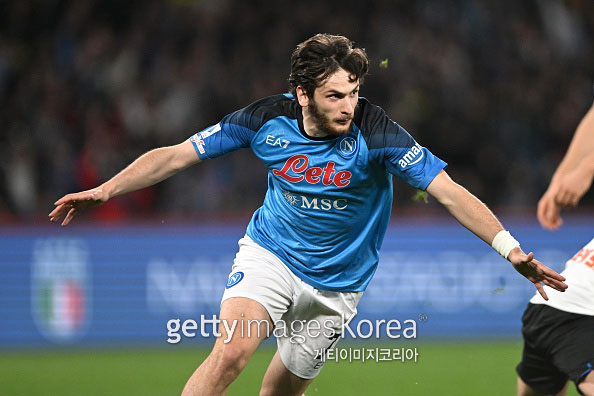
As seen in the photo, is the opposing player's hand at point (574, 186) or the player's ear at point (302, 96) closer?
the opposing player's hand at point (574, 186)

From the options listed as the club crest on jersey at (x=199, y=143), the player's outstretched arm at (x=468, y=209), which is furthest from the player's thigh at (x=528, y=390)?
the club crest on jersey at (x=199, y=143)

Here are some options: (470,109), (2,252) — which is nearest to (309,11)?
(470,109)

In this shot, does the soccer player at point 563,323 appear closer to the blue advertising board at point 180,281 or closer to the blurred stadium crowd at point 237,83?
the blue advertising board at point 180,281

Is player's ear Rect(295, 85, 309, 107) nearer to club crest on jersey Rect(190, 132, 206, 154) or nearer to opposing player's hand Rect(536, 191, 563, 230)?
club crest on jersey Rect(190, 132, 206, 154)

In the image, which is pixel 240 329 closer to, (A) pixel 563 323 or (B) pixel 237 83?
(A) pixel 563 323

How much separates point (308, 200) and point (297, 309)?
71 centimetres

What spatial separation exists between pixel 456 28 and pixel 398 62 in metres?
1.67

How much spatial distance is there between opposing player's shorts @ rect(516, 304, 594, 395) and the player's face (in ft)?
5.61

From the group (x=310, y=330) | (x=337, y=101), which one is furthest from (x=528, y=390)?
(x=337, y=101)

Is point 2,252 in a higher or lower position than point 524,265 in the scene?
lower

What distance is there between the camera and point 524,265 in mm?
4625

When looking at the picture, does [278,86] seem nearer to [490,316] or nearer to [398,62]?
[398,62]

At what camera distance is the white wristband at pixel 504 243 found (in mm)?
4707

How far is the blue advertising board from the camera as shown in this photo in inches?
446
